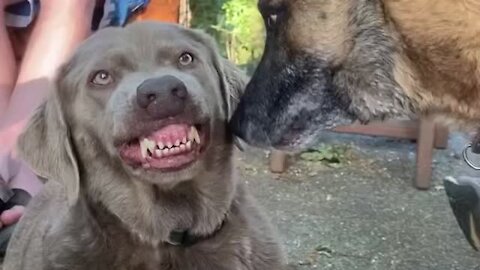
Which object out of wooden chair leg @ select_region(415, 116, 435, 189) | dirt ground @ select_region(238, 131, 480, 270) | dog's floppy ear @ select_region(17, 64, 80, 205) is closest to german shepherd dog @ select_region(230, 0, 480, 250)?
dog's floppy ear @ select_region(17, 64, 80, 205)

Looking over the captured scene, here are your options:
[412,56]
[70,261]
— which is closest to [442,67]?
[412,56]

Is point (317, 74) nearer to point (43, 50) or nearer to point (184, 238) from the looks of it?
point (184, 238)

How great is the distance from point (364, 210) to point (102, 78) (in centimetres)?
176

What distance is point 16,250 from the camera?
286cm

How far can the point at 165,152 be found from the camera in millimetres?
2293

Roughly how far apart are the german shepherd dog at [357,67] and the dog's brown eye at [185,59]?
0.20 meters

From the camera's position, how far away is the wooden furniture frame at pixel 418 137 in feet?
13.4

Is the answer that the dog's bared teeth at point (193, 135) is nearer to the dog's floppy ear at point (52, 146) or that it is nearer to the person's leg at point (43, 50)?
the dog's floppy ear at point (52, 146)

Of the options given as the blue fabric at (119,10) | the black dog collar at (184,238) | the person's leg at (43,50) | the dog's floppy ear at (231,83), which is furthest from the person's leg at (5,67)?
the black dog collar at (184,238)

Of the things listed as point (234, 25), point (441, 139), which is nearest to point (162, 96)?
point (234, 25)

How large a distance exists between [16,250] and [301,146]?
897 mm

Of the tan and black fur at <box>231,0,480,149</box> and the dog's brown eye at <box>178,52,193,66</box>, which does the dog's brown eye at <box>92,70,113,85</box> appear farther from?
the tan and black fur at <box>231,0,480,149</box>

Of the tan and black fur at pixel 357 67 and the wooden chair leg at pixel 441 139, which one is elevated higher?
the tan and black fur at pixel 357 67

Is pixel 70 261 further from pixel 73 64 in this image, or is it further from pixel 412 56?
pixel 412 56
